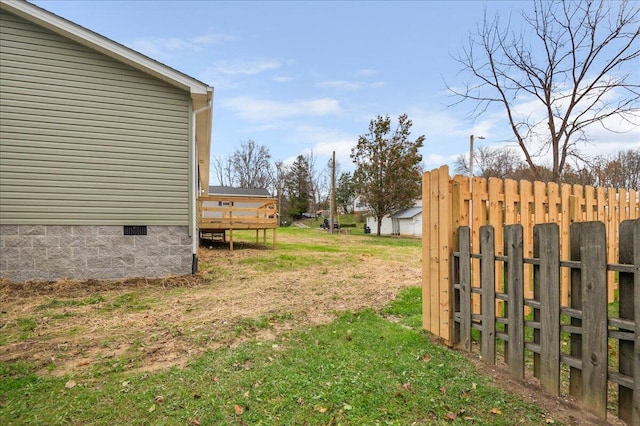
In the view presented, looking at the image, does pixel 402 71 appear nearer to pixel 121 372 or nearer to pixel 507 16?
pixel 507 16

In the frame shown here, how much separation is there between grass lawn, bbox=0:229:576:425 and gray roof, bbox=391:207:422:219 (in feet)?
77.0

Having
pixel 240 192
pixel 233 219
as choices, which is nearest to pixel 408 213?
pixel 240 192

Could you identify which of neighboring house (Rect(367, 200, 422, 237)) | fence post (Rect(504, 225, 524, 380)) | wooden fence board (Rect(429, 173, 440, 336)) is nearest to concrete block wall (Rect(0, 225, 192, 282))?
wooden fence board (Rect(429, 173, 440, 336))

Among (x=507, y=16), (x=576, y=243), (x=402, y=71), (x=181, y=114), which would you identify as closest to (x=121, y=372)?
(x=576, y=243)

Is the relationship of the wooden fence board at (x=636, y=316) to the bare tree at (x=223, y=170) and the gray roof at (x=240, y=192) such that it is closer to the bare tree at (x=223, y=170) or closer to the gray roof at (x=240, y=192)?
the gray roof at (x=240, y=192)

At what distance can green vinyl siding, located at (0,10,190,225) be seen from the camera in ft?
20.8

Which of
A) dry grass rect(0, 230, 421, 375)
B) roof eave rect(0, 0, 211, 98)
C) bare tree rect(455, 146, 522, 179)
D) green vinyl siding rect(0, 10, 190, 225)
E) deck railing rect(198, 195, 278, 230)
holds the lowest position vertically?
dry grass rect(0, 230, 421, 375)

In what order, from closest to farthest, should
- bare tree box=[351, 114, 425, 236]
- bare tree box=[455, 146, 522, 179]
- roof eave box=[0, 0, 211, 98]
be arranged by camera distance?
roof eave box=[0, 0, 211, 98] → bare tree box=[351, 114, 425, 236] → bare tree box=[455, 146, 522, 179]

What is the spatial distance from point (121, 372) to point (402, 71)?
534 inches

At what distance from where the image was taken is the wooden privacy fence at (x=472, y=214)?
128 inches

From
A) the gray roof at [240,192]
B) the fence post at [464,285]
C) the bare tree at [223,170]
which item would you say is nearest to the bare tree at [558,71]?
the fence post at [464,285]

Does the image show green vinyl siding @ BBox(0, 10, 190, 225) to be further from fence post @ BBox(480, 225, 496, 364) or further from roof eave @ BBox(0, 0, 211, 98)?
fence post @ BBox(480, 225, 496, 364)

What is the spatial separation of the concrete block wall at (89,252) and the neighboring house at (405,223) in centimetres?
2307

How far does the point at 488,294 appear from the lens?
9.24 feet
